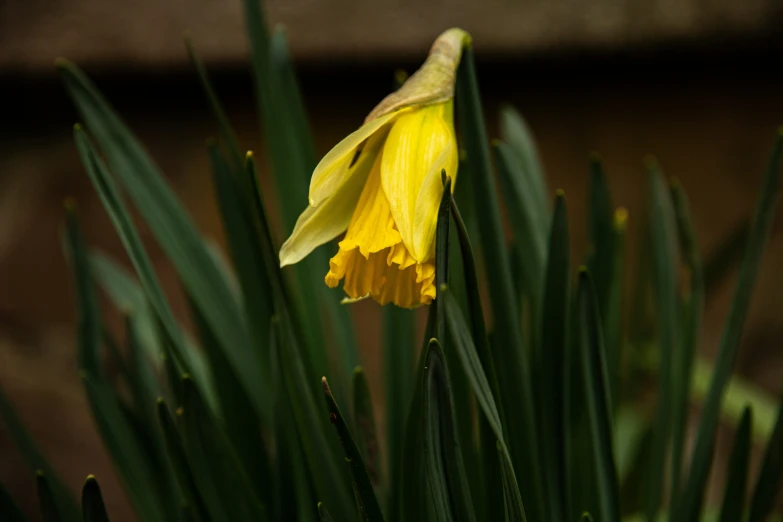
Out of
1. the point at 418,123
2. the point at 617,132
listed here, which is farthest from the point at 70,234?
the point at 617,132

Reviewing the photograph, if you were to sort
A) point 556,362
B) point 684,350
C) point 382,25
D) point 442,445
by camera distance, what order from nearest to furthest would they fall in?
point 442,445
point 556,362
point 684,350
point 382,25

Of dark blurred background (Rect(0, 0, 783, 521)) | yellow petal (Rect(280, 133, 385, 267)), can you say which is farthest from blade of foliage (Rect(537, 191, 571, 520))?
dark blurred background (Rect(0, 0, 783, 521))

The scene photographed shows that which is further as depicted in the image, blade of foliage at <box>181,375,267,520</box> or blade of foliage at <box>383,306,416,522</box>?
blade of foliage at <box>383,306,416,522</box>

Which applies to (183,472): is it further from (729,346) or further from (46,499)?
(729,346)

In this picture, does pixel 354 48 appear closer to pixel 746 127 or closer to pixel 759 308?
pixel 746 127

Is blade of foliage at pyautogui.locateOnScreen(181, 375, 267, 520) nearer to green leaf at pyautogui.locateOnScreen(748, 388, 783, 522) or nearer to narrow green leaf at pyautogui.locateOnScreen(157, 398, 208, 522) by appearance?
narrow green leaf at pyautogui.locateOnScreen(157, 398, 208, 522)

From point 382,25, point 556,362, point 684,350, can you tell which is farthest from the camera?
point 382,25

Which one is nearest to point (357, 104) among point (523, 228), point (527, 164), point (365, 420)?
point (527, 164)
